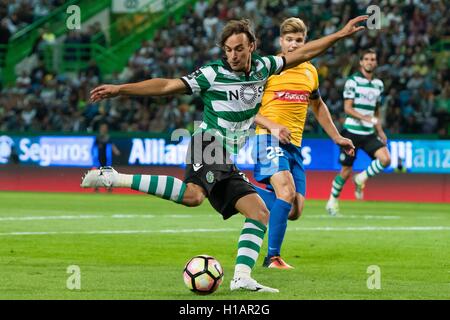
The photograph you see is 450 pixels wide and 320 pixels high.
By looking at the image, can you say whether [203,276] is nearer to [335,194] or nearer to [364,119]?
[335,194]

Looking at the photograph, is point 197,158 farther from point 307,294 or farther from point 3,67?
point 3,67

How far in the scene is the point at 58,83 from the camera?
99.8ft

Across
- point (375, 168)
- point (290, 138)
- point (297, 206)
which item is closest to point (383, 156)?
point (375, 168)

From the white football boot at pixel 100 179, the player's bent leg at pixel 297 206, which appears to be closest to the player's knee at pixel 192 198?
the white football boot at pixel 100 179

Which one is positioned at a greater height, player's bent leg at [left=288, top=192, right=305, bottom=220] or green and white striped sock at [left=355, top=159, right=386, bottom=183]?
player's bent leg at [left=288, top=192, right=305, bottom=220]

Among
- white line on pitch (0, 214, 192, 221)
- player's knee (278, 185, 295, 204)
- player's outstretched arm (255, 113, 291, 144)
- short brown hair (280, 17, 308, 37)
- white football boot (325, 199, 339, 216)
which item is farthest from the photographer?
white football boot (325, 199, 339, 216)

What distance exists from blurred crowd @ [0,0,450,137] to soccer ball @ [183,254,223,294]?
1579 centimetres

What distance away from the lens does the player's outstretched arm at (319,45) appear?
9.09 metres

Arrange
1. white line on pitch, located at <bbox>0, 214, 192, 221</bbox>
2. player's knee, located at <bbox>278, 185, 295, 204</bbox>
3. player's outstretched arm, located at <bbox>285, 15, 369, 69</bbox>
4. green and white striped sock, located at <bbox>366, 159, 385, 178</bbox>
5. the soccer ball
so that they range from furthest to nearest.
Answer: green and white striped sock, located at <bbox>366, 159, 385, 178</bbox> → white line on pitch, located at <bbox>0, 214, 192, 221</bbox> → player's knee, located at <bbox>278, 185, 295, 204</bbox> → player's outstretched arm, located at <bbox>285, 15, 369, 69</bbox> → the soccer ball

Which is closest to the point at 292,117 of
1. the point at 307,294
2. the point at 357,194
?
the point at 307,294

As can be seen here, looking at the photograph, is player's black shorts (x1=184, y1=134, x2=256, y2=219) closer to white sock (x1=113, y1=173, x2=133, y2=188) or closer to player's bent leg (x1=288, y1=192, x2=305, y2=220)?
white sock (x1=113, y1=173, x2=133, y2=188)

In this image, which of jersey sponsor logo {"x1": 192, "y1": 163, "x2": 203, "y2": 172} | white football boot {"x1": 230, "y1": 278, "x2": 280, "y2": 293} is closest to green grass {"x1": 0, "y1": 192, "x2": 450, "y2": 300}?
white football boot {"x1": 230, "y1": 278, "x2": 280, "y2": 293}

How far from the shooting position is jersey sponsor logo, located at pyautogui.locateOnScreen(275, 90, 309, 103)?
11.7m

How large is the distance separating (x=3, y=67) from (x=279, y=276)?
2450 centimetres
